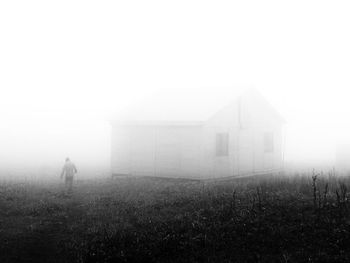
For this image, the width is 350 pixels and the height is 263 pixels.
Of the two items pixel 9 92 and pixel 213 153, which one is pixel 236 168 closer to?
pixel 213 153

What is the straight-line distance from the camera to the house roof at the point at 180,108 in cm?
2834

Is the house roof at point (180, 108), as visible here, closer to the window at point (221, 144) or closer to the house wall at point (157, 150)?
the house wall at point (157, 150)

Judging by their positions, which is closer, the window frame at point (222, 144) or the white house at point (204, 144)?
the white house at point (204, 144)

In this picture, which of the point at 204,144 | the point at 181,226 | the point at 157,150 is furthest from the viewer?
the point at 157,150

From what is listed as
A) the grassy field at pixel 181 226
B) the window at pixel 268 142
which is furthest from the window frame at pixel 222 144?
the grassy field at pixel 181 226

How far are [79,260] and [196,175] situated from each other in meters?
16.4

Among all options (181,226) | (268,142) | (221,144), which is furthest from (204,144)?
(181,226)

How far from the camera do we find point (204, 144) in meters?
27.8

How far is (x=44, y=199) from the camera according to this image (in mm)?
18938

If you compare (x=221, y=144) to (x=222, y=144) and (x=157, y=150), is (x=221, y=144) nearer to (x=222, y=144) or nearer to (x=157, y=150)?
(x=222, y=144)

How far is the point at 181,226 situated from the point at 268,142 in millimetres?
19910

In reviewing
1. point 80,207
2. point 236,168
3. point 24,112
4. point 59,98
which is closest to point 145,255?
point 80,207

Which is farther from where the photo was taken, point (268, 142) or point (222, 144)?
point (268, 142)

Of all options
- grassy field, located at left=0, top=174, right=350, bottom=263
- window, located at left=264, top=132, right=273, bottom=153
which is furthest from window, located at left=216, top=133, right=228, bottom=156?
grassy field, located at left=0, top=174, right=350, bottom=263
